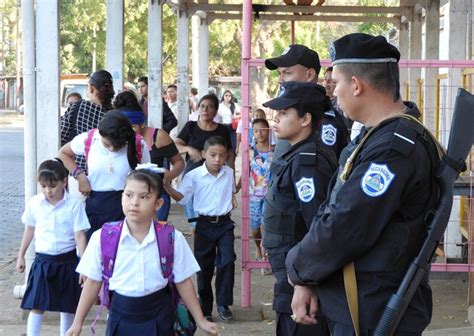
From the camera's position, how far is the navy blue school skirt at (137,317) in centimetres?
480

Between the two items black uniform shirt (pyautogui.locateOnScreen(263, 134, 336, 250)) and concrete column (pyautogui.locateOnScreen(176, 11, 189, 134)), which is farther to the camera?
concrete column (pyautogui.locateOnScreen(176, 11, 189, 134))

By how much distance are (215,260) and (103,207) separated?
145cm

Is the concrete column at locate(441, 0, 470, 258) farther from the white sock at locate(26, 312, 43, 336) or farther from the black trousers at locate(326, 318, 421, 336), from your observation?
the black trousers at locate(326, 318, 421, 336)

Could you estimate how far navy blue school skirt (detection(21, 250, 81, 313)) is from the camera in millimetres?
6301

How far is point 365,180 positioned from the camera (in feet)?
10.1

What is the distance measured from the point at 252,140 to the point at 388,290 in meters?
6.71

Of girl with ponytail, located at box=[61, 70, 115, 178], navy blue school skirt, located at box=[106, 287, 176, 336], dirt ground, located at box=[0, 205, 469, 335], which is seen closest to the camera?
navy blue school skirt, located at box=[106, 287, 176, 336]

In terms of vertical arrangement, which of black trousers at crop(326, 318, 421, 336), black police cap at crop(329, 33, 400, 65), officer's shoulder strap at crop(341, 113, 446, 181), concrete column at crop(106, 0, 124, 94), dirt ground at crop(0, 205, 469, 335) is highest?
concrete column at crop(106, 0, 124, 94)

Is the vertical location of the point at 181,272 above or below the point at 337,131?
below

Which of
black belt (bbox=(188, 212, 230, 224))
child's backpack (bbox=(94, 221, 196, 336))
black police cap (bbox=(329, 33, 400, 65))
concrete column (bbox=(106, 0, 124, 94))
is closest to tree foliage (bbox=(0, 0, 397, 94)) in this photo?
concrete column (bbox=(106, 0, 124, 94))

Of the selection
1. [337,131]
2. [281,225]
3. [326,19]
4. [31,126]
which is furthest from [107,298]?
[326,19]

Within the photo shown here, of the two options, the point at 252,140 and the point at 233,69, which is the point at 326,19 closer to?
the point at 252,140

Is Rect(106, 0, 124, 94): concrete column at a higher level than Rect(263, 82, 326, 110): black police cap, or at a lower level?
higher

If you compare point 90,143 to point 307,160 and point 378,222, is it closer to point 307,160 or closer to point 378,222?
point 307,160
